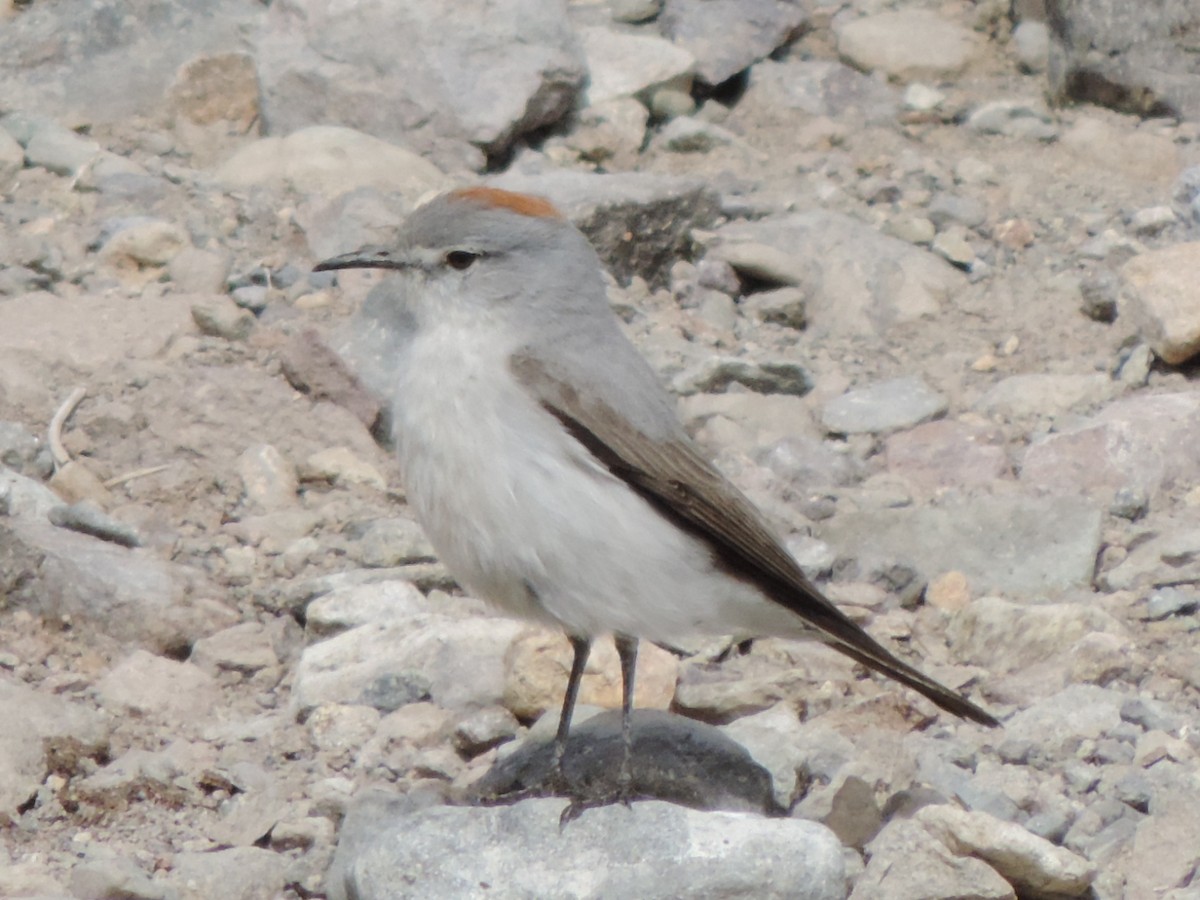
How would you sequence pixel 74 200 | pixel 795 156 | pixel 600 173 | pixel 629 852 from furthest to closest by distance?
pixel 795 156
pixel 600 173
pixel 74 200
pixel 629 852

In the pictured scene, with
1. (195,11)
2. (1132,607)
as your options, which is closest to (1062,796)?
(1132,607)

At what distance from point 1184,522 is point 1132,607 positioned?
0.72m

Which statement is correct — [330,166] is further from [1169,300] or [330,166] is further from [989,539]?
[1169,300]

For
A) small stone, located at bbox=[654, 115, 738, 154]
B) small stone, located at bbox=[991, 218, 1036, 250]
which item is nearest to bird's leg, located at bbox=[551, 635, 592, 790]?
small stone, located at bbox=[991, 218, 1036, 250]

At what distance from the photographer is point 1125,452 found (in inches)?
296

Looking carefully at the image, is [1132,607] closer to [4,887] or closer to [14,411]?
[4,887]

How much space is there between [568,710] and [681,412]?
8.82 feet

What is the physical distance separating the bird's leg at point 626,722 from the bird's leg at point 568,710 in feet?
0.38

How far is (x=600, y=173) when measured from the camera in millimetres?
9500

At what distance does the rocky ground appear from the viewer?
5.39 m

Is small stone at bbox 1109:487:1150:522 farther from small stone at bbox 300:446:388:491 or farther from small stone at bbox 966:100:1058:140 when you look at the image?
small stone at bbox 966:100:1058:140

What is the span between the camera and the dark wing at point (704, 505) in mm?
5504

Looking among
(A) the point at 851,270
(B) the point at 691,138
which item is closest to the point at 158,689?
(A) the point at 851,270

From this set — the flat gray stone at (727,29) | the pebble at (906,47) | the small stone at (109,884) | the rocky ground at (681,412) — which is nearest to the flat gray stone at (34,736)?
the rocky ground at (681,412)
